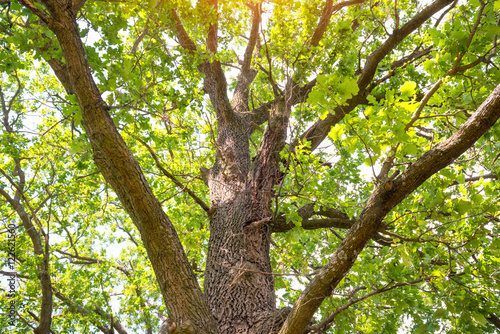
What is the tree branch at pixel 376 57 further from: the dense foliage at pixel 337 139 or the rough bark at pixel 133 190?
the rough bark at pixel 133 190

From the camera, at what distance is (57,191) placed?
6324 mm

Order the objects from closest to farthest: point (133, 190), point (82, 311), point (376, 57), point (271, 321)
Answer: point (133, 190)
point (271, 321)
point (376, 57)
point (82, 311)

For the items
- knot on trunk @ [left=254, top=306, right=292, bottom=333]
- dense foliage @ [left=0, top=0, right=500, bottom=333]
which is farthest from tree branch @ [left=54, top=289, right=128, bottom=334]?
knot on trunk @ [left=254, top=306, right=292, bottom=333]

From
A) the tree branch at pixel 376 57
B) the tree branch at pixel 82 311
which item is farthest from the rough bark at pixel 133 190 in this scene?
the tree branch at pixel 82 311

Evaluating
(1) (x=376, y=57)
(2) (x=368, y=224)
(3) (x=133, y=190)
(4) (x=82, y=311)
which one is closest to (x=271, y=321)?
(2) (x=368, y=224)

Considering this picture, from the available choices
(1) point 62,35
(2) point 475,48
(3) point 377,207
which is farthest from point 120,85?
(2) point 475,48

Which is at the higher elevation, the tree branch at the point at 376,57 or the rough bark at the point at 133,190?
the tree branch at the point at 376,57

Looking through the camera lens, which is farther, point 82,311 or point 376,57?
point 82,311

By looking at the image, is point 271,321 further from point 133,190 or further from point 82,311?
point 82,311

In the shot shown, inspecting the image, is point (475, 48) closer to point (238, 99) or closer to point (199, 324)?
point (199, 324)

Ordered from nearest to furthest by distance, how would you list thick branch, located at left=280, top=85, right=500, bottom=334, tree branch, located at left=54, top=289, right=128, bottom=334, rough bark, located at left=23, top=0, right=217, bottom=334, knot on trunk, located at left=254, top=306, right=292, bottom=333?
thick branch, located at left=280, top=85, right=500, bottom=334 → rough bark, located at left=23, top=0, right=217, bottom=334 → knot on trunk, located at left=254, top=306, right=292, bottom=333 → tree branch, located at left=54, top=289, right=128, bottom=334

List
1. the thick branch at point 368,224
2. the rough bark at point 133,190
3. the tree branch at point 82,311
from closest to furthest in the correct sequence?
the thick branch at point 368,224
the rough bark at point 133,190
the tree branch at point 82,311

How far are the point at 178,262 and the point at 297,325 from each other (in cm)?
99

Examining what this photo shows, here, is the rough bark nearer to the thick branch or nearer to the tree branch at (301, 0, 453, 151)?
the thick branch
